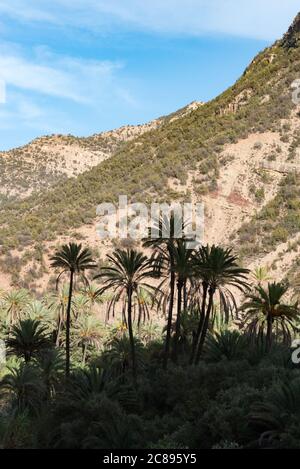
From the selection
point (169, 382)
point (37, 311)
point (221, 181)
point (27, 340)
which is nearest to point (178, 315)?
point (169, 382)

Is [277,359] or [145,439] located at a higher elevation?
[277,359]

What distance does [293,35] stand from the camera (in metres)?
93.9

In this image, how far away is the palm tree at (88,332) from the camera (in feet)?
141

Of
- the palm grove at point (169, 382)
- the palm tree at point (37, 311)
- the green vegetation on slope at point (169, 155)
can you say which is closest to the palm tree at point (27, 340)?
the palm grove at point (169, 382)

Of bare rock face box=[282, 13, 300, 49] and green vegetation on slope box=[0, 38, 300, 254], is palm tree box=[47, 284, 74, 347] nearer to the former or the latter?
green vegetation on slope box=[0, 38, 300, 254]

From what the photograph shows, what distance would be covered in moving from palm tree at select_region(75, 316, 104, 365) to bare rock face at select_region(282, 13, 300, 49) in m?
72.7

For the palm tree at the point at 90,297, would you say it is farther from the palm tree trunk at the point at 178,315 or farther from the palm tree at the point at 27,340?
the palm tree trunk at the point at 178,315

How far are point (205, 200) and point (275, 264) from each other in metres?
15.9

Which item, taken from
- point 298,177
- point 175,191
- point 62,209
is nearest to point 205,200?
point 175,191

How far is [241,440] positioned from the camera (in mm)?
19281

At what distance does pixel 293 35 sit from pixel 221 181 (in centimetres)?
4203

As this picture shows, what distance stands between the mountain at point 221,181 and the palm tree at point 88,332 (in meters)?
17.4

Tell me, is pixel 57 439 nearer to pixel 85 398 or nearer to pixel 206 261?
pixel 85 398

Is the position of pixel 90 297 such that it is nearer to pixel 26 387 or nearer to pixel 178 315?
pixel 26 387
